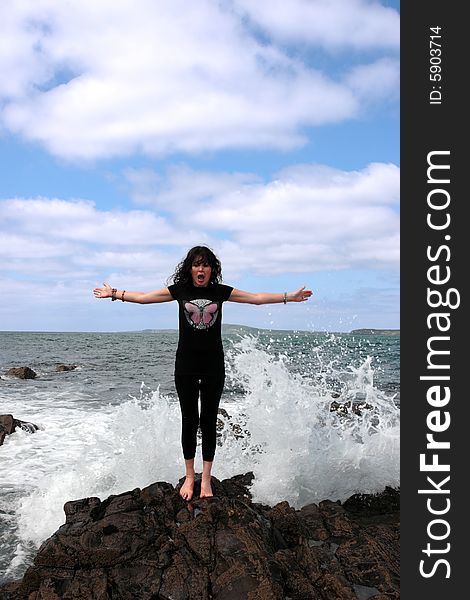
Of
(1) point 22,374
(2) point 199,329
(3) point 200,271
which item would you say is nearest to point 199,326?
(2) point 199,329

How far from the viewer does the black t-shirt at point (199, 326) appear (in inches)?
209

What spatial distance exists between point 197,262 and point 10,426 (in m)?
8.12

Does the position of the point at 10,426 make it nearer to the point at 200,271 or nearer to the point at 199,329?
the point at 199,329

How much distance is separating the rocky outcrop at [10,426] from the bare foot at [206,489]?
6796mm

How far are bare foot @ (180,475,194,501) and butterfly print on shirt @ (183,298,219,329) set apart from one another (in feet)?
5.15

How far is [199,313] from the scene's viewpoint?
210 inches

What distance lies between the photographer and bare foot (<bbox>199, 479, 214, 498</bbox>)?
5.30 meters

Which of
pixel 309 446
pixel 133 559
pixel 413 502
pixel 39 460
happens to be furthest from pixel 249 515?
pixel 39 460

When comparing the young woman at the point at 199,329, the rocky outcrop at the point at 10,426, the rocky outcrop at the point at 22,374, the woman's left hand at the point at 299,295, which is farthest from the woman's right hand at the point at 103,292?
the rocky outcrop at the point at 22,374

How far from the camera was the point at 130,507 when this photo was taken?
16.4 feet

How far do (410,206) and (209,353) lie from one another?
7.64 feet

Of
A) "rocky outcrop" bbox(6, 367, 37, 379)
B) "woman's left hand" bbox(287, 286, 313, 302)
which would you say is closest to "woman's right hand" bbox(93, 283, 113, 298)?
"woman's left hand" bbox(287, 286, 313, 302)

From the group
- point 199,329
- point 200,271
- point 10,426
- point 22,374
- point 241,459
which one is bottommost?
point 22,374

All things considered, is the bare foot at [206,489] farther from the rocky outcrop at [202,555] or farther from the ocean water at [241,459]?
the ocean water at [241,459]
